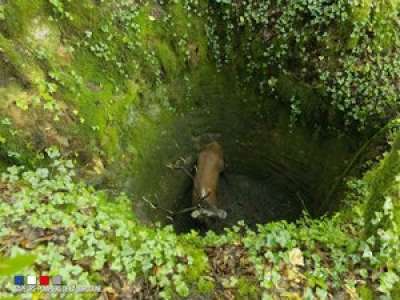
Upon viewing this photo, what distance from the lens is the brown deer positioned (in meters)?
6.00

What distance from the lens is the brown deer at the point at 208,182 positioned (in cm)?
600

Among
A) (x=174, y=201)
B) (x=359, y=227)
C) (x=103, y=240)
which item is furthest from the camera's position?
(x=174, y=201)

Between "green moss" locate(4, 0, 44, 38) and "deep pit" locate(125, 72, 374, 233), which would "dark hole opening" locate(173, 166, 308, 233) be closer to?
"deep pit" locate(125, 72, 374, 233)

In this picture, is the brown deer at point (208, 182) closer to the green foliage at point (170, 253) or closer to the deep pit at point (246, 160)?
the deep pit at point (246, 160)

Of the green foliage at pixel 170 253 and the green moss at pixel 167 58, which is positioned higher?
the green moss at pixel 167 58

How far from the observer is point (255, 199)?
6.80 meters

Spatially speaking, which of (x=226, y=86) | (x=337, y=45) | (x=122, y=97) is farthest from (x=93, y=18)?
(x=337, y=45)

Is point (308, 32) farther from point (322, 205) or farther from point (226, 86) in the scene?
point (322, 205)

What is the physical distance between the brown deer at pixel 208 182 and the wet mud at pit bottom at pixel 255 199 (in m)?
0.28

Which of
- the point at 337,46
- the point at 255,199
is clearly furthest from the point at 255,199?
the point at 337,46

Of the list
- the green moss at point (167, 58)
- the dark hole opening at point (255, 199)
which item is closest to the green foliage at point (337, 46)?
the green moss at point (167, 58)

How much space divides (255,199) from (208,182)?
3.79ft

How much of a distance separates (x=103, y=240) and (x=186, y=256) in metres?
0.66

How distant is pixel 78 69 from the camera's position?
425cm
